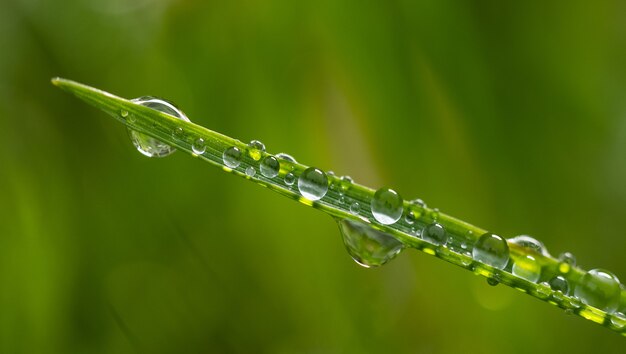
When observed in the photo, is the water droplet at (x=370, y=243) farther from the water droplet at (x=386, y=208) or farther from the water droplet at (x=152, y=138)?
the water droplet at (x=152, y=138)

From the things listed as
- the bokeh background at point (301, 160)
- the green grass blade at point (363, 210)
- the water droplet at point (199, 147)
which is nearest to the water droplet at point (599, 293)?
the green grass blade at point (363, 210)

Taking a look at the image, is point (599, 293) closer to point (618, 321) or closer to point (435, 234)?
point (618, 321)

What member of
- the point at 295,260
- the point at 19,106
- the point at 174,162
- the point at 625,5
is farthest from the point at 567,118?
the point at 19,106

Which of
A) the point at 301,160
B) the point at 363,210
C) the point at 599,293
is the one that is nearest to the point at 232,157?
the point at 363,210

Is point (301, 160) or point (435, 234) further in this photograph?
point (301, 160)

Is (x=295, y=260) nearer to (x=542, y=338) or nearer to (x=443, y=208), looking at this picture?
(x=443, y=208)

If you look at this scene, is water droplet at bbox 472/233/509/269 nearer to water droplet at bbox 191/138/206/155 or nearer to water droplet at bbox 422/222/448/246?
water droplet at bbox 422/222/448/246
